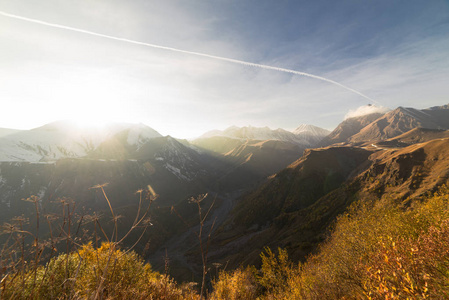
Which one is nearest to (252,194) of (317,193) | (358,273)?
(317,193)

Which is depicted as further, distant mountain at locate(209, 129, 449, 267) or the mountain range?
the mountain range

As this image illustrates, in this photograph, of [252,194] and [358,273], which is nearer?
[358,273]

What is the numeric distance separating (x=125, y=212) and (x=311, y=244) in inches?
4334

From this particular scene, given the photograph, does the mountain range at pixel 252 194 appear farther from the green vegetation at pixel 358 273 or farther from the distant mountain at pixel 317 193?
the green vegetation at pixel 358 273

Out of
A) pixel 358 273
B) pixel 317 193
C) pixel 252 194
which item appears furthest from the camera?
pixel 252 194

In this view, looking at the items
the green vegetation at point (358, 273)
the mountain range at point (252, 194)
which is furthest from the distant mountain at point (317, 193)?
the green vegetation at point (358, 273)

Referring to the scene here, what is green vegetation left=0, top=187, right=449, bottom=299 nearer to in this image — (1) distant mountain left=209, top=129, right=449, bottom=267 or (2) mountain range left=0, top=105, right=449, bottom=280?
(2) mountain range left=0, top=105, right=449, bottom=280

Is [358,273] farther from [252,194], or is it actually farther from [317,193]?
[252,194]

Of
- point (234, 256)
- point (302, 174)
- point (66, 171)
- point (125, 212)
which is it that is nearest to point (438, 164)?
point (302, 174)

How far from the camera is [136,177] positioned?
174 m

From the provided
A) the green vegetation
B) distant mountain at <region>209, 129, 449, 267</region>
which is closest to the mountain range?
distant mountain at <region>209, 129, 449, 267</region>

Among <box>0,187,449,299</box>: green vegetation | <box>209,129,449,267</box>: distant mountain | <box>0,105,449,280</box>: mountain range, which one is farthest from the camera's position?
<box>0,105,449,280</box>: mountain range

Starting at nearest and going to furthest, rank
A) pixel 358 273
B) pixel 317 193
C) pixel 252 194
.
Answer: pixel 358 273
pixel 317 193
pixel 252 194

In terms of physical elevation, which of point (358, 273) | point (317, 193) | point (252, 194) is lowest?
point (252, 194)
